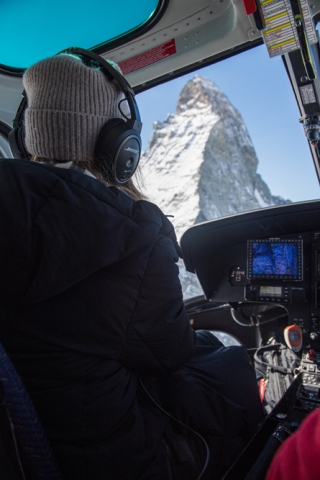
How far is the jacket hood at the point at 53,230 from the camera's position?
2.08 feet

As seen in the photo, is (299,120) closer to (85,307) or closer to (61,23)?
(61,23)

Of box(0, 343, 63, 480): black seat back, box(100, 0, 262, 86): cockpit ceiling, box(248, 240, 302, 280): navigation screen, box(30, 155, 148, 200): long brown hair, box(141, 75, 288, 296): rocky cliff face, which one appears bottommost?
box(0, 343, 63, 480): black seat back

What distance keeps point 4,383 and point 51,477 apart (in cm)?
19

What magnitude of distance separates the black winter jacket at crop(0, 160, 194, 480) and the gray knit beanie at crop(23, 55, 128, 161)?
20 centimetres

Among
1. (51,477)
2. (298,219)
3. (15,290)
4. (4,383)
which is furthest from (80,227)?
(298,219)

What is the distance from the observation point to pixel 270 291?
2.15 m

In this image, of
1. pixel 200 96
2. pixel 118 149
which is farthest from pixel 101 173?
pixel 200 96

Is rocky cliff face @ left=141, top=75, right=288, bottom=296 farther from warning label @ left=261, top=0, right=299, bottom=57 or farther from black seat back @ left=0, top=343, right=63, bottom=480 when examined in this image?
black seat back @ left=0, top=343, right=63, bottom=480

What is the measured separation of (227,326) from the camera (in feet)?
8.31

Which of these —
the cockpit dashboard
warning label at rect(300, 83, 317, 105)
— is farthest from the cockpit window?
the cockpit dashboard

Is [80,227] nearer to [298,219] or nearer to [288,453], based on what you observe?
[288,453]

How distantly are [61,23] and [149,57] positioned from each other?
0.40m

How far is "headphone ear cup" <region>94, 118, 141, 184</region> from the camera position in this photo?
916 mm

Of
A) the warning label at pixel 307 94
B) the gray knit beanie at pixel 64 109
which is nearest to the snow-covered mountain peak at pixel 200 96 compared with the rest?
the warning label at pixel 307 94
